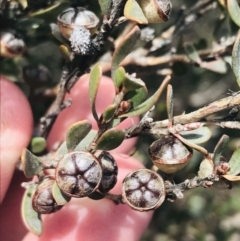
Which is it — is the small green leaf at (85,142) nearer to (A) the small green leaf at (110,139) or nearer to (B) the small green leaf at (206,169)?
(A) the small green leaf at (110,139)

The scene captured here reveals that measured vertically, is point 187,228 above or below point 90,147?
below

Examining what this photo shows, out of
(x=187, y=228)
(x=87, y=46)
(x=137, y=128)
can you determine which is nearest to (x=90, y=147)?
(x=137, y=128)

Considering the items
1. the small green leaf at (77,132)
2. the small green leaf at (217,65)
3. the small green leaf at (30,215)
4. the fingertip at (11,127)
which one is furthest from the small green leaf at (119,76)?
the fingertip at (11,127)

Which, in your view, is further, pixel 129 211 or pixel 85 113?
pixel 85 113

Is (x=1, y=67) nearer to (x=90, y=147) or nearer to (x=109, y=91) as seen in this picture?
(x=109, y=91)

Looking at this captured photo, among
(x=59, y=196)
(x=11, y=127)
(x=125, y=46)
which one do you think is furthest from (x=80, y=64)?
(x=11, y=127)
